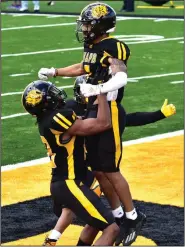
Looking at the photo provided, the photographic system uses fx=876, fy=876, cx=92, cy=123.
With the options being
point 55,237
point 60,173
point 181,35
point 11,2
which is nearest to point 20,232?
point 55,237

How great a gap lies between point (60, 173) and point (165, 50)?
45.0ft

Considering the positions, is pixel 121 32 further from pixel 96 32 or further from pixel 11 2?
pixel 96 32

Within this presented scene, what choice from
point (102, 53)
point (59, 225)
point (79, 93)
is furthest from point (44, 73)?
point (59, 225)

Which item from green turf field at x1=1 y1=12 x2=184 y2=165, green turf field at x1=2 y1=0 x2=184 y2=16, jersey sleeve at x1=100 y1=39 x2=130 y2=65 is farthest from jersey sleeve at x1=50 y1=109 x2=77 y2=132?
green turf field at x1=2 y1=0 x2=184 y2=16

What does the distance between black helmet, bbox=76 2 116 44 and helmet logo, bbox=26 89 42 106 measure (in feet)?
2.62

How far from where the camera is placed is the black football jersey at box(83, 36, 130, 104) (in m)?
7.92

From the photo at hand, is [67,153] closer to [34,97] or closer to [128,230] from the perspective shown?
[34,97]

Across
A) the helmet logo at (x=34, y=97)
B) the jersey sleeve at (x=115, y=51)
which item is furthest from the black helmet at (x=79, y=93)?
the helmet logo at (x=34, y=97)

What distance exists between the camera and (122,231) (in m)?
8.01

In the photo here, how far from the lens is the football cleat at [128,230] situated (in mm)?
8047

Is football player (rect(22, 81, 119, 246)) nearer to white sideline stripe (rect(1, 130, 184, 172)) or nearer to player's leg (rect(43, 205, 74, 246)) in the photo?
player's leg (rect(43, 205, 74, 246))

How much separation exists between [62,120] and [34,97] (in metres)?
0.34

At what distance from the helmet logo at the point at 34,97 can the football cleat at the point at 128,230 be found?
57.2 inches

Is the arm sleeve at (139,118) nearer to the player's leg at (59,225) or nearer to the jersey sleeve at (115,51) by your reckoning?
the jersey sleeve at (115,51)
